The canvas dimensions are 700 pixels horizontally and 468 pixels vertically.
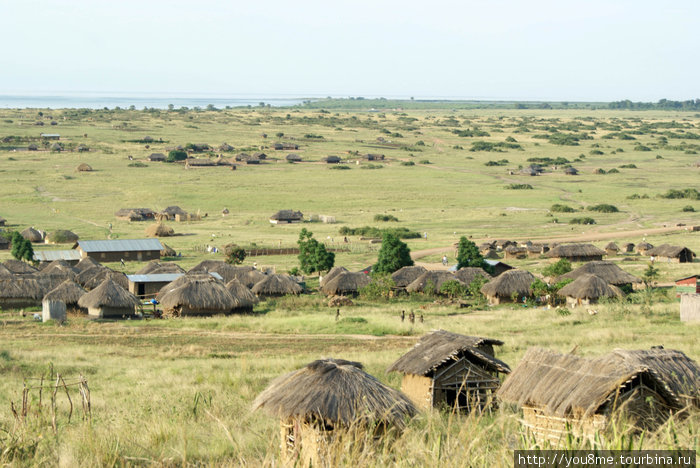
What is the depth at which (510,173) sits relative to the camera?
3770 inches

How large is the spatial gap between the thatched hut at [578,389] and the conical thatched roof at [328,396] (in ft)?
8.41

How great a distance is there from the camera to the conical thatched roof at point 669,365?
11.4m

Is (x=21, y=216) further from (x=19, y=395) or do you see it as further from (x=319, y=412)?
(x=319, y=412)

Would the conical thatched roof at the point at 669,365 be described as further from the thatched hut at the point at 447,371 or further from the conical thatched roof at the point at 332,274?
the conical thatched roof at the point at 332,274

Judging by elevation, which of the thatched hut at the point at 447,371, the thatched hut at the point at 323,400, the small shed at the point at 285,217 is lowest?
the small shed at the point at 285,217

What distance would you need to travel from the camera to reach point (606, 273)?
36.6 metres

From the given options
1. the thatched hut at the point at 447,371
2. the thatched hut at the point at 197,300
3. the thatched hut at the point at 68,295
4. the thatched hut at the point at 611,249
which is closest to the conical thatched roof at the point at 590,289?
the thatched hut at the point at 611,249

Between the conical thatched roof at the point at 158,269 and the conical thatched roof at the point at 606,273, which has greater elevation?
the conical thatched roof at the point at 606,273

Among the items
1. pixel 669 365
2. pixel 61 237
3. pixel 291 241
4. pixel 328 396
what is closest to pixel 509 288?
pixel 291 241

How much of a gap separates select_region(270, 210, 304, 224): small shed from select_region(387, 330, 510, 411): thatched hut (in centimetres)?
4748

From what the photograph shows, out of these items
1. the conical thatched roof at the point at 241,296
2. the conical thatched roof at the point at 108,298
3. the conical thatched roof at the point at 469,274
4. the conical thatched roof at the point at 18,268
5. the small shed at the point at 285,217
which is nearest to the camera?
the conical thatched roof at the point at 108,298

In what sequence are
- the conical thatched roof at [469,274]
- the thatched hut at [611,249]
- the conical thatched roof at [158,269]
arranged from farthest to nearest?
the thatched hut at [611,249], the conical thatched roof at [158,269], the conical thatched roof at [469,274]

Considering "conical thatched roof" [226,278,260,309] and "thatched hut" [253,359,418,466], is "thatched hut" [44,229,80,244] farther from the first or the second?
"thatched hut" [253,359,418,466]

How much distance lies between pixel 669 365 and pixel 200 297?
2438 cm
